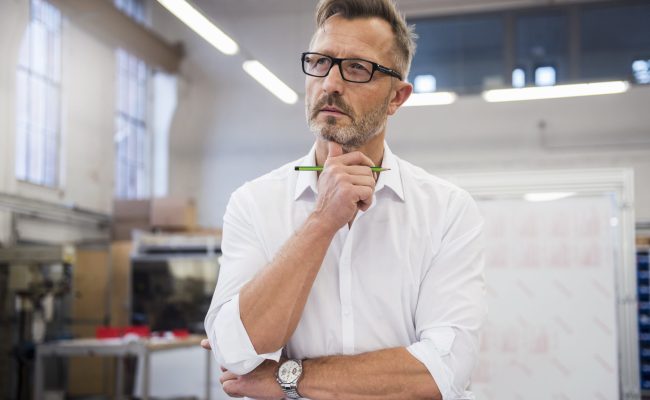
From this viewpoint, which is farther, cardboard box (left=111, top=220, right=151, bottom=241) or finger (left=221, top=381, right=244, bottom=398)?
cardboard box (left=111, top=220, right=151, bottom=241)

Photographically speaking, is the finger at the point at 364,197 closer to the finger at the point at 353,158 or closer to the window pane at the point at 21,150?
the finger at the point at 353,158

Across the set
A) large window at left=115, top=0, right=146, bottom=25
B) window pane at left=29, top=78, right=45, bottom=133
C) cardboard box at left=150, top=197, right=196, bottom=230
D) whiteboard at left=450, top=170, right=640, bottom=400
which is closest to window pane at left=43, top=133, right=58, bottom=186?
window pane at left=29, top=78, right=45, bottom=133

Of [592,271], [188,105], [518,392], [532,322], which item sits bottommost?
[518,392]

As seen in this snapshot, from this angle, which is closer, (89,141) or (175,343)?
(175,343)

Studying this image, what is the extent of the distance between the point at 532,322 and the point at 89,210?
234 inches

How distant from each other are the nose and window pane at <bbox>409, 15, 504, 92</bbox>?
831 cm

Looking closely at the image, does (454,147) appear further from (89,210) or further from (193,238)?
(89,210)

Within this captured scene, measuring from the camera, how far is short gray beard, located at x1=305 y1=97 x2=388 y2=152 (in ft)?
4.33

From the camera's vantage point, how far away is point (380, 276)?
4.38 ft

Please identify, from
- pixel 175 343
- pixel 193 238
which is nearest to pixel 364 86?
pixel 175 343

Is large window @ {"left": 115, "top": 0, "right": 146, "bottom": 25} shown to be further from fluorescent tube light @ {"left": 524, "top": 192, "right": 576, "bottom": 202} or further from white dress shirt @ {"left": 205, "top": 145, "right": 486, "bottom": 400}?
white dress shirt @ {"left": 205, "top": 145, "right": 486, "bottom": 400}

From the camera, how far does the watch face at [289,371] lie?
4.18 feet

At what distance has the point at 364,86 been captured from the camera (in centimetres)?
133

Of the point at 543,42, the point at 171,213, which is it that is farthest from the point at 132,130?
the point at 543,42
